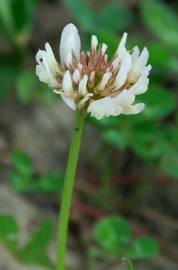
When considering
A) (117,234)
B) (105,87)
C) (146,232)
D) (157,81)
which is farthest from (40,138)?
(105,87)

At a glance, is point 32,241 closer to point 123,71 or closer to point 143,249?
point 143,249

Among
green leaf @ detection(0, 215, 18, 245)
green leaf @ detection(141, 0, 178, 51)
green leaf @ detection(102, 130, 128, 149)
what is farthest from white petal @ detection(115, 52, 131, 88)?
green leaf @ detection(141, 0, 178, 51)

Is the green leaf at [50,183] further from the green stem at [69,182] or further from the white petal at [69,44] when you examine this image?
the white petal at [69,44]

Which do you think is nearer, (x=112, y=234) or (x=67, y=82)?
(x=67, y=82)

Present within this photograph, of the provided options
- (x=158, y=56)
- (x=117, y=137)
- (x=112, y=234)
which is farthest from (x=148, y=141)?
(x=112, y=234)

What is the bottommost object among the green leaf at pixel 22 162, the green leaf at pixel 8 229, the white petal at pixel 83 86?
the green leaf at pixel 8 229

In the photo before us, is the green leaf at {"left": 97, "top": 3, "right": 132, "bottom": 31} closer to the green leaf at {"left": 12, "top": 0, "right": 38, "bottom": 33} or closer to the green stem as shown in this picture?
the green leaf at {"left": 12, "top": 0, "right": 38, "bottom": 33}

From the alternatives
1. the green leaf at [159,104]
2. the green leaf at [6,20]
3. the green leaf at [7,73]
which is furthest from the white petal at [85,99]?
the green leaf at [6,20]
